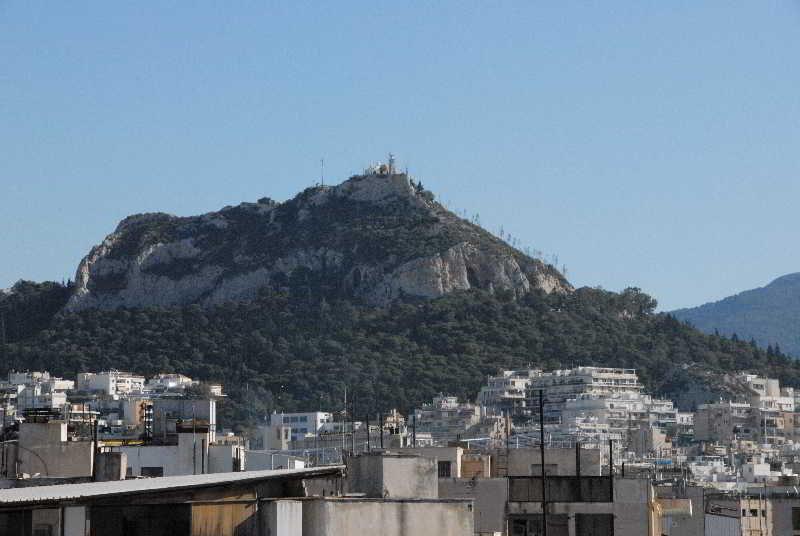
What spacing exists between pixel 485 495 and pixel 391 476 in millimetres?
10908

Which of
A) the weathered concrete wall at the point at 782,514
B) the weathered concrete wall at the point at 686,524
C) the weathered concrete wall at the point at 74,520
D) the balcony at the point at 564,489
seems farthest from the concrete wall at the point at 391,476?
the weathered concrete wall at the point at 782,514

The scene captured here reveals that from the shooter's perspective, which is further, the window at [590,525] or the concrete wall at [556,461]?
the concrete wall at [556,461]

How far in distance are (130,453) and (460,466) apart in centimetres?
650

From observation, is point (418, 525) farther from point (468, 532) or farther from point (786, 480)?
point (786, 480)

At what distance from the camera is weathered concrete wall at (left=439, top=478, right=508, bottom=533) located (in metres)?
34.6

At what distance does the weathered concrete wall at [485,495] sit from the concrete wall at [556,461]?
6.47m

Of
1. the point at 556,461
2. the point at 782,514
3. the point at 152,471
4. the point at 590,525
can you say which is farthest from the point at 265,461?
the point at 590,525

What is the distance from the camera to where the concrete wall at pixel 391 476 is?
Answer: 24.5 m

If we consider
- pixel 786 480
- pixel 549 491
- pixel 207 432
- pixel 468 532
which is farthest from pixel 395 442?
pixel 468 532

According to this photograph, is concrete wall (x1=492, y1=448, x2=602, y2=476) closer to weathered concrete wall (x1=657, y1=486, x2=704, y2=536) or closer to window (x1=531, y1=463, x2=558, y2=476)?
window (x1=531, y1=463, x2=558, y2=476)

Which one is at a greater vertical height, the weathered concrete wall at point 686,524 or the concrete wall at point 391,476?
the concrete wall at point 391,476

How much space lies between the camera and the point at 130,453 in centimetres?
4312

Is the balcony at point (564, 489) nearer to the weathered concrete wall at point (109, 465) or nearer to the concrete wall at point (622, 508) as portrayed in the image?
the concrete wall at point (622, 508)

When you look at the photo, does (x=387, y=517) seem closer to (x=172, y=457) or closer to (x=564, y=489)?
(x=564, y=489)
